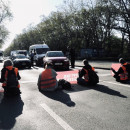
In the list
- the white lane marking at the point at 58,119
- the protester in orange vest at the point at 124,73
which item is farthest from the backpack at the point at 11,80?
the protester in orange vest at the point at 124,73

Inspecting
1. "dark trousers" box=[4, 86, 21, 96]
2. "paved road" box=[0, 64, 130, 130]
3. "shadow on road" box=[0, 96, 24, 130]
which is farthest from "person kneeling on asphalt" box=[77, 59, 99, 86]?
"shadow on road" box=[0, 96, 24, 130]

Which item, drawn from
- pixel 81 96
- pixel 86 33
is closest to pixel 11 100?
pixel 81 96

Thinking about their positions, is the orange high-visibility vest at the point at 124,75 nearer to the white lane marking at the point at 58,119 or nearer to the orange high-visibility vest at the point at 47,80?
the orange high-visibility vest at the point at 47,80

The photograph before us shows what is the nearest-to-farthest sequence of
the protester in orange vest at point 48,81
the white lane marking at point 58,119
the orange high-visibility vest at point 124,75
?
the white lane marking at point 58,119 → the protester in orange vest at point 48,81 → the orange high-visibility vest at point 124,75

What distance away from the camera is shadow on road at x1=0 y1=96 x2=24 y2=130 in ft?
13.8

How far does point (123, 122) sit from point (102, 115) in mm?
602

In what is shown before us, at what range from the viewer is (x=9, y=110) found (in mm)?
5219

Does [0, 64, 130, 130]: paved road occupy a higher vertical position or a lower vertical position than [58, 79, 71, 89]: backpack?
lower

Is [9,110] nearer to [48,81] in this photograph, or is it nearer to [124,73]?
[48,81]

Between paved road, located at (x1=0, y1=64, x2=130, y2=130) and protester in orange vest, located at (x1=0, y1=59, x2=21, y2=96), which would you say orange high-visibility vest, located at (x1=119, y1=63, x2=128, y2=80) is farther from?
protester in orange vest, located at (x1=0, y1=59, x2=21, y2=96)

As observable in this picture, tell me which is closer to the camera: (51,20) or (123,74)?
(123,74)

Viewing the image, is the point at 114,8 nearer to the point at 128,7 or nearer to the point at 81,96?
the point at 128,7

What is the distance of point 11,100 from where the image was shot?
636 cm

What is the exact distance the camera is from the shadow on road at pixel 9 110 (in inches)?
165
